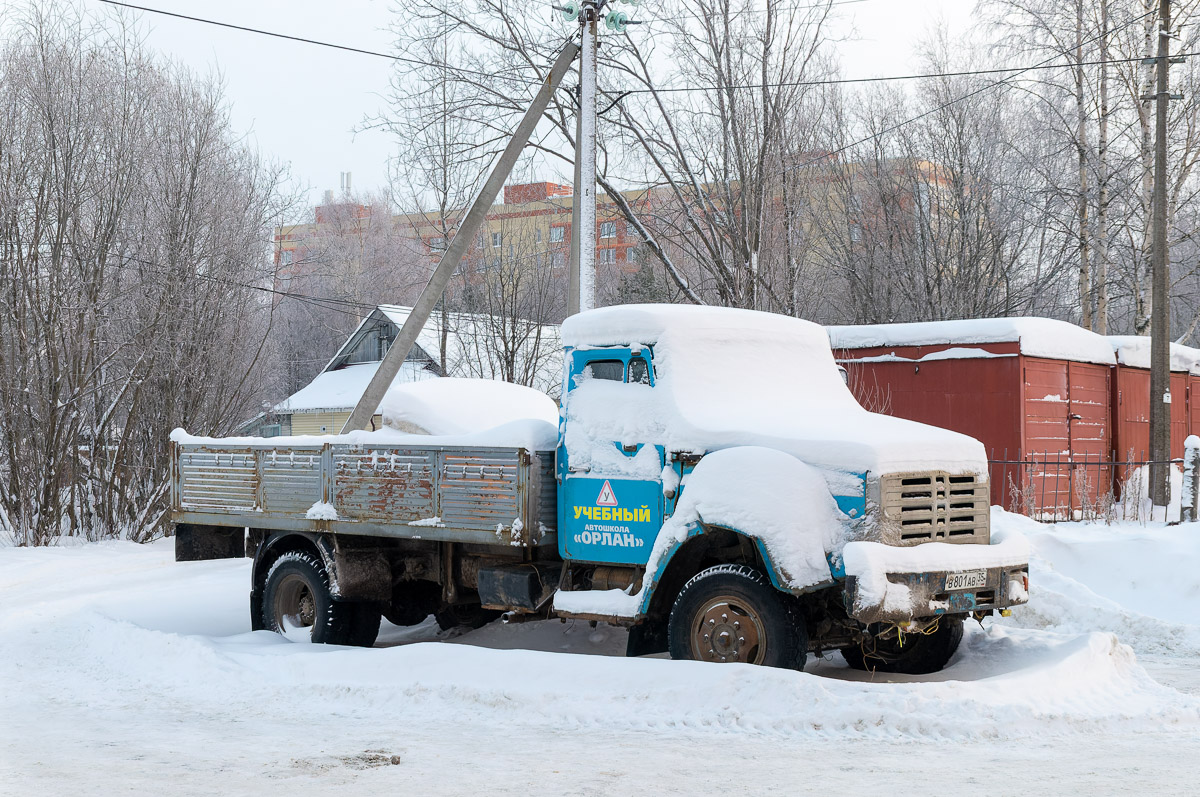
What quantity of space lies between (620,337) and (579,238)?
594 cm

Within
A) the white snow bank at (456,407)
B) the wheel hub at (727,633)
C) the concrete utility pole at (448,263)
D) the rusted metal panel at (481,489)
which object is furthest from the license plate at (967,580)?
the concrete utility pole at (448,263)

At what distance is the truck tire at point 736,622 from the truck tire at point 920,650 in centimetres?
125

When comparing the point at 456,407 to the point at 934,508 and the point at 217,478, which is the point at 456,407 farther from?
the point at 934,508

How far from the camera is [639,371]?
814 cm

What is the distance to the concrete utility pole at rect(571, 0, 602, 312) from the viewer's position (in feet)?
45.1

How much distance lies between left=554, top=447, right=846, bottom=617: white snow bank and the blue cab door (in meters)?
0.39

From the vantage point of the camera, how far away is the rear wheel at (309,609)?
9.55 meters

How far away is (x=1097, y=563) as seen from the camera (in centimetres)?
1187

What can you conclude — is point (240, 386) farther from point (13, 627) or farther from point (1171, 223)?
point (1171, 223)

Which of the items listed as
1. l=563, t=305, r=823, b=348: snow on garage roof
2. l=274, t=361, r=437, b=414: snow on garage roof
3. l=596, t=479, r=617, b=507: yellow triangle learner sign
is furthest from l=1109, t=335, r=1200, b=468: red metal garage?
l=274, t=361, r=437, b=414: snow on garage roof

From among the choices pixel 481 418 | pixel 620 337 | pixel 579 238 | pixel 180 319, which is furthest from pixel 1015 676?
pixel 180 319

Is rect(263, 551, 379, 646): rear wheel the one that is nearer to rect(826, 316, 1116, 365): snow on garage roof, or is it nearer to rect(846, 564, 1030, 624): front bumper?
rect(846, 564, 1030, 624): front bumper

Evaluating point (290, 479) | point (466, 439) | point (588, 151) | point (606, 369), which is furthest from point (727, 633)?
point (588, 151)

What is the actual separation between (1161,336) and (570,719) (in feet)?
47.6
